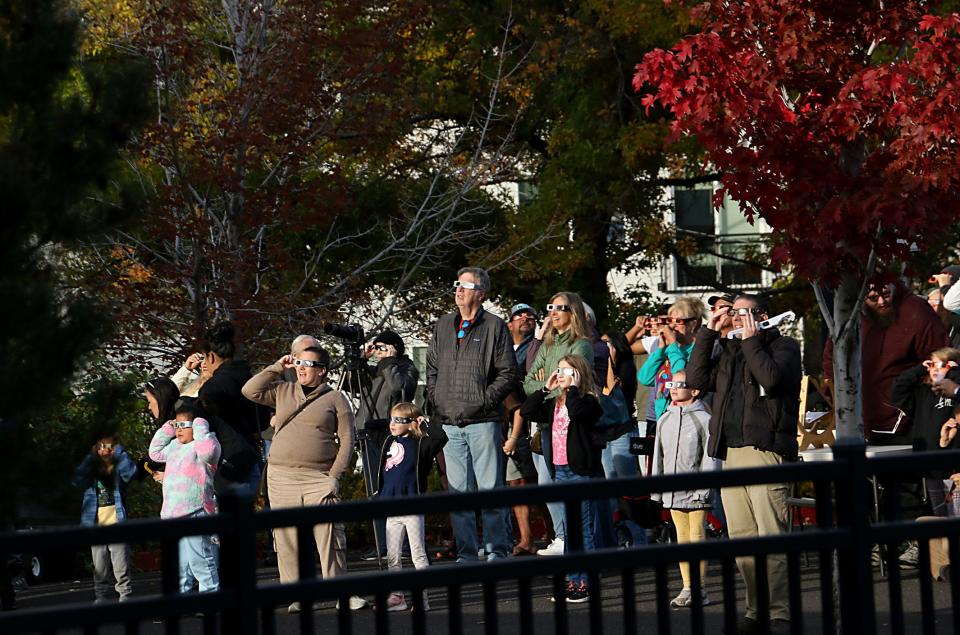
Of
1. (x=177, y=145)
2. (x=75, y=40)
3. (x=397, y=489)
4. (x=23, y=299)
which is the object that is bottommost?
(x=397, y=489)

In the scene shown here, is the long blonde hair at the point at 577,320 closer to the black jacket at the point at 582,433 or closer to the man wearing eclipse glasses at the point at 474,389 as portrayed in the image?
the man wearing eclipse glasses at the point at 474,389

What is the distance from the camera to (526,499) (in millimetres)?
4352

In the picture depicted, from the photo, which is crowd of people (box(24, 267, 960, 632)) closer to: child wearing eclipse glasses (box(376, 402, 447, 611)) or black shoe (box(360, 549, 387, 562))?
child wearing eclipse glasses (box(376, 402, 447, 611))

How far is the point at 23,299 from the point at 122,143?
1.74 feet

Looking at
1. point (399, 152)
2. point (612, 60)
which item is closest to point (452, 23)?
point (612, 60)

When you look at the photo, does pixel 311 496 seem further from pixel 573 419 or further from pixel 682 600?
pixel 682 600

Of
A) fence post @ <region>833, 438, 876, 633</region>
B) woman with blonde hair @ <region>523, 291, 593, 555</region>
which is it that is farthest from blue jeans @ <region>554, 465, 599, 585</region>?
fence post @ <region>833, 438, 876, 633</region>

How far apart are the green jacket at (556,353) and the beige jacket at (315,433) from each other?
5.95 feet

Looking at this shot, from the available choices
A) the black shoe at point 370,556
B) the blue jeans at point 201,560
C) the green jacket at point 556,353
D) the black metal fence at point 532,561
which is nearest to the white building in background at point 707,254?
the black shoe at point 370,556

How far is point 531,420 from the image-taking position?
443 inches

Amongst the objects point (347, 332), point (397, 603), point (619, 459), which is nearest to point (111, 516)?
point (397, 603)

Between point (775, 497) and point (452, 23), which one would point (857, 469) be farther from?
point (452, 23)

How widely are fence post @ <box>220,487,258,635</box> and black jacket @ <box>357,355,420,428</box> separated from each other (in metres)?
8.66

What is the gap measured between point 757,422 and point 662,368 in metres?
3.87
